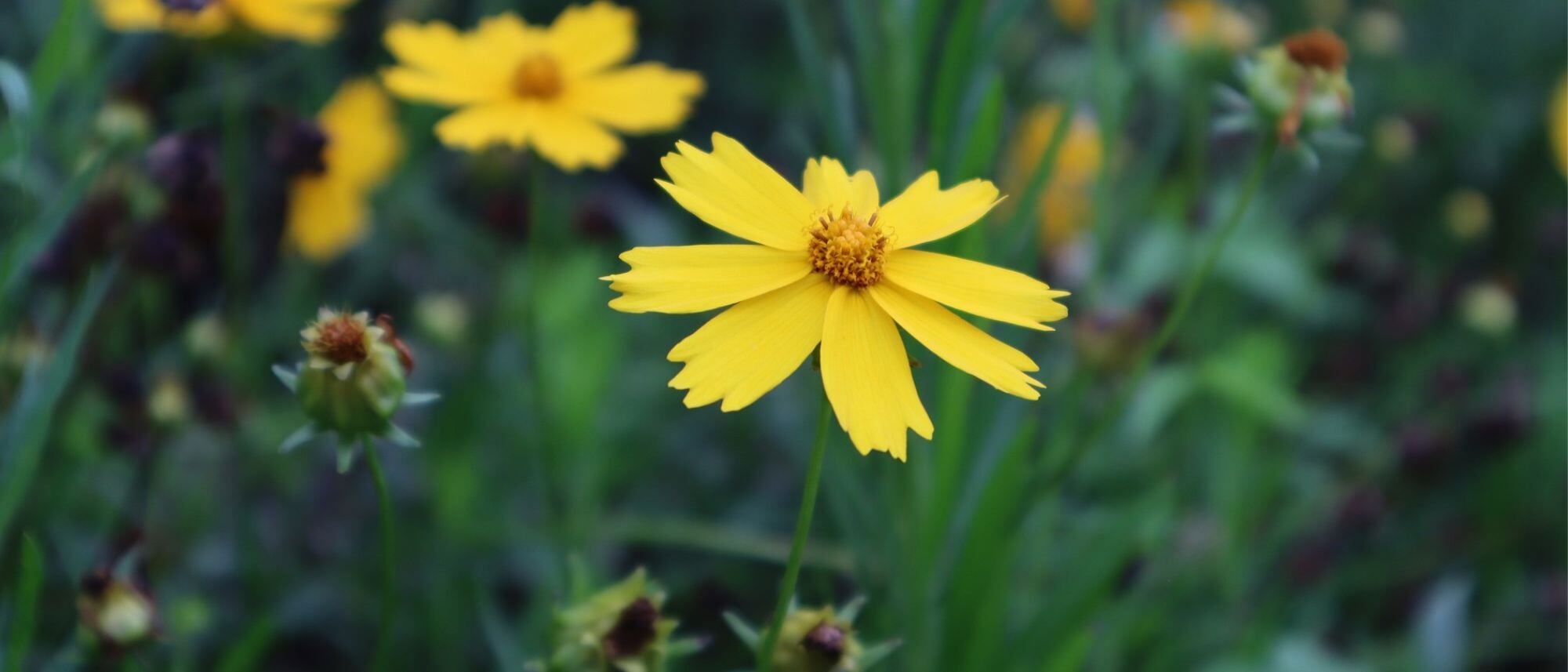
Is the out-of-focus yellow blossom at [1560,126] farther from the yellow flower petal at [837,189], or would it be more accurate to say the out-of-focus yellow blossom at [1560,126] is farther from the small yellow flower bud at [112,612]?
the small yellow flower bud at [112,612]

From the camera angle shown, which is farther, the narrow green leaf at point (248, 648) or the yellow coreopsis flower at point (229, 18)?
the yellow coreopsis flower at point (229, 18)

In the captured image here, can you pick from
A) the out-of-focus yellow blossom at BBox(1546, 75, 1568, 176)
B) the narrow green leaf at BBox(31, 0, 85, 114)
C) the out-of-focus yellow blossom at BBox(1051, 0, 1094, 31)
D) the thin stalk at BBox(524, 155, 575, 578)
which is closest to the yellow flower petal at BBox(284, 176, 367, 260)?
the thin stalk at BBox(524, 155, 575, 578)

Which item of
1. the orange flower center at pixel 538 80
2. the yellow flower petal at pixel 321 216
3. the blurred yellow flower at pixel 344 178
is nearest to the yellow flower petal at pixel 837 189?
the orange flower center at pixel 538 80

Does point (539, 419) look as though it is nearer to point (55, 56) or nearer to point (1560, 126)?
point (55, 56)

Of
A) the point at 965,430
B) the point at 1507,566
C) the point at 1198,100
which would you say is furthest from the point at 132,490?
the point at 1507,566

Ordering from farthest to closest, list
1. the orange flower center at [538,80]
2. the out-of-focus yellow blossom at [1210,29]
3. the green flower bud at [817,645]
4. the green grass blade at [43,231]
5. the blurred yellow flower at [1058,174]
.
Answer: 1. the blurred yellow flower at [1058,174]
2. the out-of-focus yellow blossom at [1210,29]
3. the orange flower center at [538,80]
4. the green grass blade at [43,231]
5. the green flower bud at [817,645]

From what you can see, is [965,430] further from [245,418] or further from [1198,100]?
[1198,100]

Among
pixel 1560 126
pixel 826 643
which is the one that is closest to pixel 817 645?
pixel 826 643
